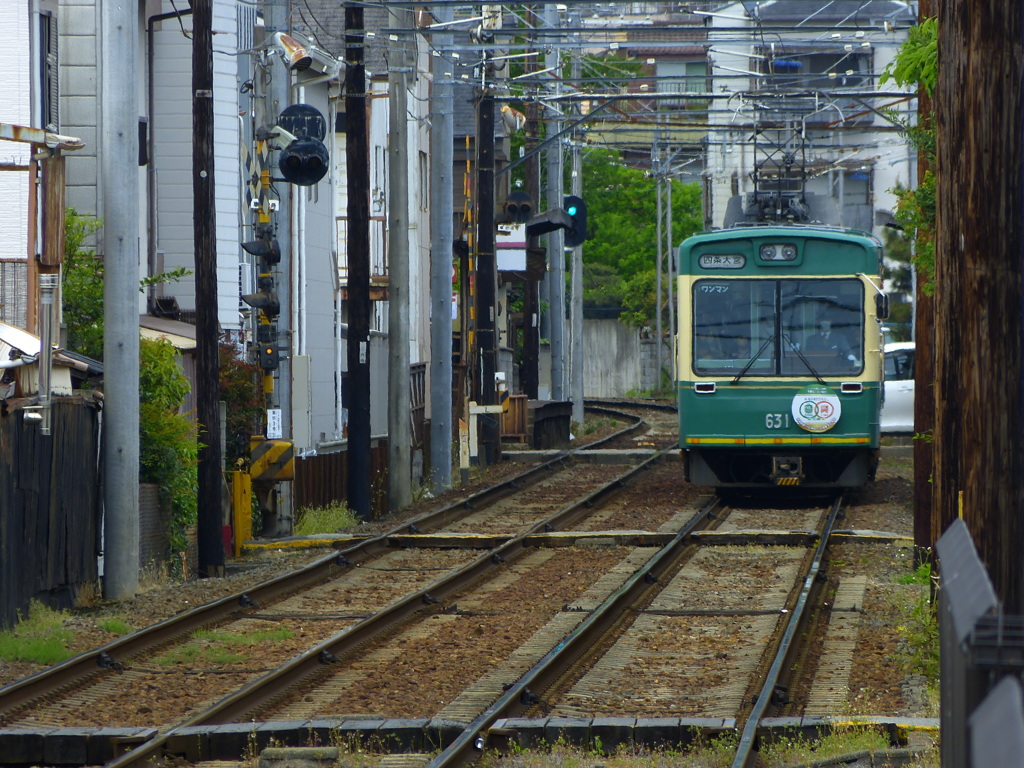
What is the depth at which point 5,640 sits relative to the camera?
34.8ft

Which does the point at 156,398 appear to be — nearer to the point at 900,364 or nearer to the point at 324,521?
the point at 324,521

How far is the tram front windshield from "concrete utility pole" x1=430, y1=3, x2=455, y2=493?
16.6 ft

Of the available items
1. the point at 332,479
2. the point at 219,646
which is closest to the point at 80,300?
the point at 219,646

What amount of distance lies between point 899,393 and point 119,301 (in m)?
19.9

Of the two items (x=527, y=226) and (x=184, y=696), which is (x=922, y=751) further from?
(x=527, y=226)

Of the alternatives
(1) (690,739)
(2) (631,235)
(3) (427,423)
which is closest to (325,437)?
(3) (427,423)

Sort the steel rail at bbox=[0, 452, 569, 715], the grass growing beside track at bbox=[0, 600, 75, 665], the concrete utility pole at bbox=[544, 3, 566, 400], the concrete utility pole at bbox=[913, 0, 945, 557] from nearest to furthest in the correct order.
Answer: the steel rail at bbox=[0, 452, 569, 715] → the grass growing beside track at bbox=[0, 600, 75, 665] → the concrete utility pole at bbox=[913, 0, 945, 557] → the concrete utility pole at bbox=[544, 3, 566, 400]

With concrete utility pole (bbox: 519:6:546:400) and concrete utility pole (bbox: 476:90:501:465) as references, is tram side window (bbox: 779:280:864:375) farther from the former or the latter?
concrete utility pole (bbox: 519:6:546:400)

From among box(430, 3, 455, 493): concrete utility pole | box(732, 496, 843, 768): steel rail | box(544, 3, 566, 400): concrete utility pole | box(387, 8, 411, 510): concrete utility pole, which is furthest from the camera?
box(544, 3, 566, 400): concrete utility pole

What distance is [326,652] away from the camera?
9969 mm

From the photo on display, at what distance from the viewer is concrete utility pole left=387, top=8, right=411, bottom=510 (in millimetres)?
20375

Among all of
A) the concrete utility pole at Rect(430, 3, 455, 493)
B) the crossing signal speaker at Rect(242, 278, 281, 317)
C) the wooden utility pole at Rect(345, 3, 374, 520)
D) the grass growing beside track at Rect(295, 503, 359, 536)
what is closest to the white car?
the concrete utility pole at Rect(430, 3, 455, 493)

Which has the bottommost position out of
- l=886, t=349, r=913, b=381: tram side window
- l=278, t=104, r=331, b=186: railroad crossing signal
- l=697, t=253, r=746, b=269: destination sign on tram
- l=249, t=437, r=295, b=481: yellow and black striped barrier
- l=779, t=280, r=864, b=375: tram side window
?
l=249, t=437, r=295, b=481: yellow and black striped barrier

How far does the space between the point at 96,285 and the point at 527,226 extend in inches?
615
